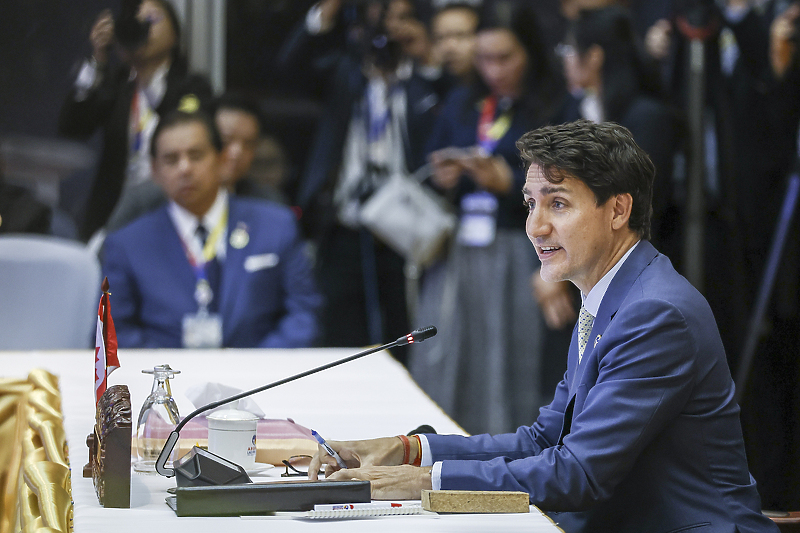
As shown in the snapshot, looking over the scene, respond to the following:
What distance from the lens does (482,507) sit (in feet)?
4.61

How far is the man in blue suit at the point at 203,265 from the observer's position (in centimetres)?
418

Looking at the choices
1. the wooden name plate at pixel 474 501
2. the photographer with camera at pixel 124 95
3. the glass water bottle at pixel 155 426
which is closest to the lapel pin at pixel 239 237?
the photographer with camera at pixel 124 95

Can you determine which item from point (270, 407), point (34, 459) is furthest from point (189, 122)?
point (34, 459)

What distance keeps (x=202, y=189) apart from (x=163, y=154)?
253 mm

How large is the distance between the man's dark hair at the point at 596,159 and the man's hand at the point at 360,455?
566mm

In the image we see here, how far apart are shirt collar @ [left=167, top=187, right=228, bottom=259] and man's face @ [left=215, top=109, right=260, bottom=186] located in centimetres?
25

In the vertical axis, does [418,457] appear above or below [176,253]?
below

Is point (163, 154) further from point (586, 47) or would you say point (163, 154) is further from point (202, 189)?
point (586, 47)

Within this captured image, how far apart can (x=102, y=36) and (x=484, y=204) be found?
6.88 feet

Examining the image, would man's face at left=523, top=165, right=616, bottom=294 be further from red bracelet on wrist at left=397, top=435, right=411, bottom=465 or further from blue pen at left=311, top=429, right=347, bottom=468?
blue pen at left=311, top=429, right=347, bottom=468

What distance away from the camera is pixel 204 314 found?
4.29 metres

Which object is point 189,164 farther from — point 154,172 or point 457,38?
point 457,38

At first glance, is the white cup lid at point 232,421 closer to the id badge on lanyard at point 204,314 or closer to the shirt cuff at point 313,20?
the id badge on lanyard at point 204,314

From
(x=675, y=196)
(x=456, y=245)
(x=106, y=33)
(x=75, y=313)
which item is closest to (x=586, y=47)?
(x=675, y=196)
